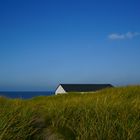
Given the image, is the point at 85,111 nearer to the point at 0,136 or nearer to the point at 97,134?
the point at 97,134

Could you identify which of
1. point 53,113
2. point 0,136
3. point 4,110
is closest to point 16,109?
point 4,110

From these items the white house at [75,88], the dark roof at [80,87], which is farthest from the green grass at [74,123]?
the dark roof at [80,87]

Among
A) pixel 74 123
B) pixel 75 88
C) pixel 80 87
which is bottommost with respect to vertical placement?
pixel 74 123

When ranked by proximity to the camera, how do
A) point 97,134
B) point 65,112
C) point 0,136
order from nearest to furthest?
point 0,136, point 97,134, point 65,112

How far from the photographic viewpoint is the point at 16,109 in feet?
30.2

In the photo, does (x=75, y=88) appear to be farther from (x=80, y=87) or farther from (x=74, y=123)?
(x=74, y=123)

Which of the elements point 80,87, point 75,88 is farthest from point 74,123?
point 80,87

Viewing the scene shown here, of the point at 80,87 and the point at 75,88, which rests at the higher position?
the point at 80,87

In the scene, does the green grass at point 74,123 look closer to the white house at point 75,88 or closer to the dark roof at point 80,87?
the white house at point 75,88

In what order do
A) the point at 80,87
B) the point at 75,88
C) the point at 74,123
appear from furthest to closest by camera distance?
the point at 80,87 < the point at 75,88 < the point at 74,123

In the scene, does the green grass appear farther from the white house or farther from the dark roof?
the dark roof

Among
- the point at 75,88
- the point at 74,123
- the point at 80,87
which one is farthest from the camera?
the point at 80,87

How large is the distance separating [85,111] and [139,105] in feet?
6.60

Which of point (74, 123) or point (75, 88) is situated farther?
point (75, 88)
